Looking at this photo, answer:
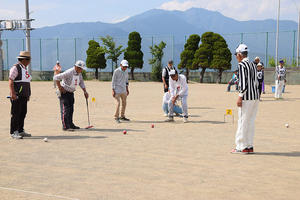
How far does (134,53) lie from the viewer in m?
40.2

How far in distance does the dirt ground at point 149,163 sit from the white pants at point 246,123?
28 cm

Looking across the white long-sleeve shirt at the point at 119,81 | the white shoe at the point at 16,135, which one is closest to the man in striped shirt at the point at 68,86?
the white shoe at the point at 16,135

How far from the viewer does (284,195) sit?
4.84 metres

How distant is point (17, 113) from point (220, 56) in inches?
1198

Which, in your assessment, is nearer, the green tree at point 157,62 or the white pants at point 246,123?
the white pants at point 246,123

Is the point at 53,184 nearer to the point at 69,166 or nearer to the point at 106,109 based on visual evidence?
the point at 69,166

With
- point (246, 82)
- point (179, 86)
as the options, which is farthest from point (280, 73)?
point (246, 82)

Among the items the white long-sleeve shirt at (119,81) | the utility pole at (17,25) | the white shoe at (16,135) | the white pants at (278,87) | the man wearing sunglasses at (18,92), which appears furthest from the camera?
the utility pole at (17,25)

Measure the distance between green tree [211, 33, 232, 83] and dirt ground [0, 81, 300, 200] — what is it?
86.5 feet

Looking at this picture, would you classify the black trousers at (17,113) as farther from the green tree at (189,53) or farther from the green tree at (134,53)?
the green tree at (134,53)

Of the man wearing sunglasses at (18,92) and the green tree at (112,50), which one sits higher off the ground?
the green tree at (112,50)

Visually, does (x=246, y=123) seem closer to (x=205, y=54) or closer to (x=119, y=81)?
(x=119, y=81)

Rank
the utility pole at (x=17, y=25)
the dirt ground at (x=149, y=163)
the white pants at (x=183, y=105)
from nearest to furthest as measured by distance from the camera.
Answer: the dirt ground at (x=149, y=163), the white pants at (x=183, y=105), the utility pole at (x=17, y=25)

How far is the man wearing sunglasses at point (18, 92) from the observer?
852 cm
